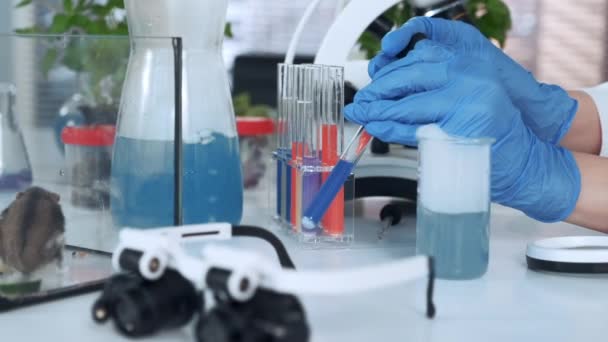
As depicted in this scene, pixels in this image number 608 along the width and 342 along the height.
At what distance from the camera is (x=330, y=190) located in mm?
793

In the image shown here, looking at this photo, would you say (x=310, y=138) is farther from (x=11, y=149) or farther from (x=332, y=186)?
(x=11, y=149)

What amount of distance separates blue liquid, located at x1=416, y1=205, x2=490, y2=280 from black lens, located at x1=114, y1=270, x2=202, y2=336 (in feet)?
0.89

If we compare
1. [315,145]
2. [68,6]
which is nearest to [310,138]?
[315,145]

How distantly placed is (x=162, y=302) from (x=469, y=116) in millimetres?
389

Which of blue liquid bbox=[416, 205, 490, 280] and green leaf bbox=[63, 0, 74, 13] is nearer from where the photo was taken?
blue liquid bbox=[416, 205, 490, 280]

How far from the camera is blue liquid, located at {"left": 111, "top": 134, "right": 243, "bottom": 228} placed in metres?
0.73

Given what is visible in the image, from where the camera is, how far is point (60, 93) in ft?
2.71

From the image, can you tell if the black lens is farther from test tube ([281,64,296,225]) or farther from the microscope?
the microscope

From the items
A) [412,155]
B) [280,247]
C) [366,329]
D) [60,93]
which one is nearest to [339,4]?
[412,155]

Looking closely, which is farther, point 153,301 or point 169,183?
point 169,183

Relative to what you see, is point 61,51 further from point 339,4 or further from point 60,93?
point 339,4

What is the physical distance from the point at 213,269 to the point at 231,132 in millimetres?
415

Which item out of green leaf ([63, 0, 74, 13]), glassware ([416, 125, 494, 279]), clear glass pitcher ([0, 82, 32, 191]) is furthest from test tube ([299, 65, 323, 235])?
green leaf ([63, 0, 74, 13])

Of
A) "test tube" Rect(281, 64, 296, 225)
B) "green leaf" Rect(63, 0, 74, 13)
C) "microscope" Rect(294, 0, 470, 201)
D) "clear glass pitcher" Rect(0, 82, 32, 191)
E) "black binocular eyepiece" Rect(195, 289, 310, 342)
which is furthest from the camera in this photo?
"green leaf" Rect(63, 0, 74, 13)
